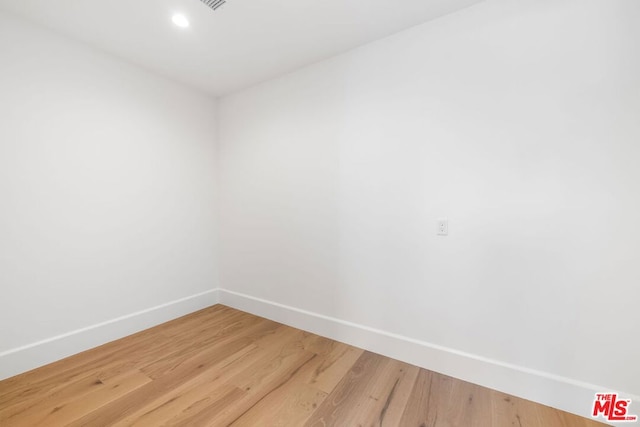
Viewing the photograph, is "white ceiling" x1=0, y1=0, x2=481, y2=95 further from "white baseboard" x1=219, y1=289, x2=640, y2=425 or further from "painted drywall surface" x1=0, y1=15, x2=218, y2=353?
"white baseboard" x1=219, y1=289, x2=640, y2=425

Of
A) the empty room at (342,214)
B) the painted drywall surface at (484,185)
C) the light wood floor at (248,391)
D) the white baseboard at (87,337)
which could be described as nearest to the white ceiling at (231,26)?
the empty room at (342,214)

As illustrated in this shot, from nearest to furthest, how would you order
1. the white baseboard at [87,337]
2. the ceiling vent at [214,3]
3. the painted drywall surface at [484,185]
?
1. the painted drywall surface at [484,185]
2. the ceiling vent at [214,3]
3. the white baseboard at [87,337]

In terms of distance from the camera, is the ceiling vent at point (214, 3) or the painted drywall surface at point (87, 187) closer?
the ceiling vent at point (214, 3)

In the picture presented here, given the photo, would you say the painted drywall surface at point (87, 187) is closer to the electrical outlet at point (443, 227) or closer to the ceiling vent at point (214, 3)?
the ceiling vent at point (214, 3)

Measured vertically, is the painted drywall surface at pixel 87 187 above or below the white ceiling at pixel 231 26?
below

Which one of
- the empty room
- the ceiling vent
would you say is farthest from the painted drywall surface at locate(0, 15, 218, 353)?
the ceiling vent

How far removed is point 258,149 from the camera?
2.78m

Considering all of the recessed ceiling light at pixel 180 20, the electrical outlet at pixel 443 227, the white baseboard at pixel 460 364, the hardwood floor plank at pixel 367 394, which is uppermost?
the recessed ceiling light at pixel 180 20

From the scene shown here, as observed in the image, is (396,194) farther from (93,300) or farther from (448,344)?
(93,300)

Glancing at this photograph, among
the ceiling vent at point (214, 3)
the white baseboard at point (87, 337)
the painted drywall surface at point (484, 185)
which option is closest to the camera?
the painted drywall surface at point (484, 185)

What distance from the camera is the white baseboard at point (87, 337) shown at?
177 cm

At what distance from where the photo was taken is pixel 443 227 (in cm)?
182

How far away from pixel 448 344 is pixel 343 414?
877mm

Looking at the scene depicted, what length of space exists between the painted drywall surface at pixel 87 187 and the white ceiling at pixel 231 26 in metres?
0.23
